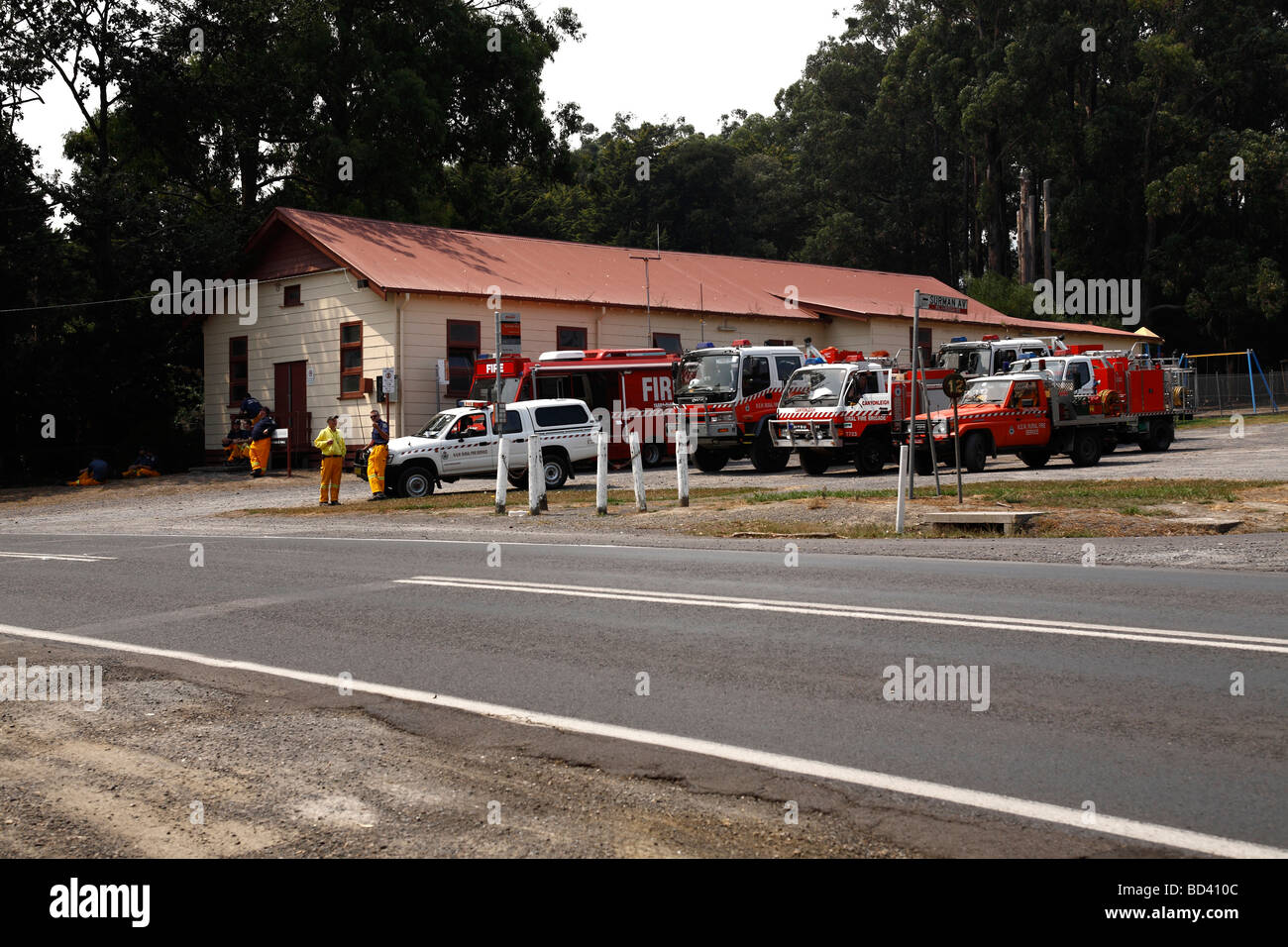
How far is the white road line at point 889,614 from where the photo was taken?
26.9ft

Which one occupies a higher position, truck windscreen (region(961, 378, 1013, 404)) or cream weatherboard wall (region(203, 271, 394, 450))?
cream weatherboard wall (region(203, 271, 394, 450))

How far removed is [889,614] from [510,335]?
86.7 feet

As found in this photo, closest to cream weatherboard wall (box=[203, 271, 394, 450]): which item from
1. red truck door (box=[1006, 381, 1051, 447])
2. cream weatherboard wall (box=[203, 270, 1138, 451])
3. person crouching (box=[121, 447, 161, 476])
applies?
cream weatherboard wall (box=[203, 270, 1138, 451])

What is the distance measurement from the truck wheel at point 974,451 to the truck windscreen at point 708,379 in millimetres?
5171

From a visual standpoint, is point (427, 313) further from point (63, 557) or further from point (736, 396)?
point (63, 557)

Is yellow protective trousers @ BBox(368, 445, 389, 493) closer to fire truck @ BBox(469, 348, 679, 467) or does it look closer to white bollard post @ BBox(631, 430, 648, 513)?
fire truck @ BBox(469, 348, 679, 467)

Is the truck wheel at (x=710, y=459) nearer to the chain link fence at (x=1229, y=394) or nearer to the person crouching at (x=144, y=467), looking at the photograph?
the person crouching at (x=144, y=467)

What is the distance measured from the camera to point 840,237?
68.2 metres

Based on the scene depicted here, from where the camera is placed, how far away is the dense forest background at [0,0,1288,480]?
37.7 metres

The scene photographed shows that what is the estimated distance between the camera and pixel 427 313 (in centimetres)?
3397

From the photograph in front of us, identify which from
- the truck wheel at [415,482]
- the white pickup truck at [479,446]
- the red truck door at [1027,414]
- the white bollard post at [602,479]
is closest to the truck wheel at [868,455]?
the red truck door at [1027,414]

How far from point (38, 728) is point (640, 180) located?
6624cm

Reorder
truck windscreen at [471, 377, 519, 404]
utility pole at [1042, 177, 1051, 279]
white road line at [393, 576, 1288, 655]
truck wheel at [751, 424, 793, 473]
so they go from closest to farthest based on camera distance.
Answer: white road line at [393, 576, 1288, 655] < truck wheel at [751, 424, 793, 473] < truck windscreen at [471, 377, 519, 404] < utility pole at [1042, 177, 1051, 279]
